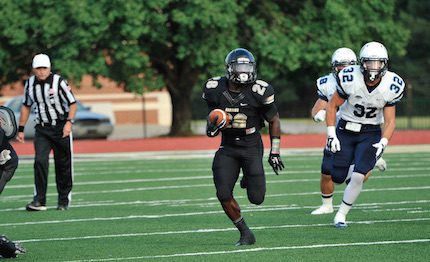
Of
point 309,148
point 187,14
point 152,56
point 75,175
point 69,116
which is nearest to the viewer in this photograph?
point 69,116

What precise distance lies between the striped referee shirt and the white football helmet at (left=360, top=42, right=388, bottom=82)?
4.08 meters

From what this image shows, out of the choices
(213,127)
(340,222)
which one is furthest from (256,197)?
(340,222)

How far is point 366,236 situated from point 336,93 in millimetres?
1552

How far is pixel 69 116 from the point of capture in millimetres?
12406

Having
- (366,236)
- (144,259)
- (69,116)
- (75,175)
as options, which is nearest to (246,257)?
(144,259)

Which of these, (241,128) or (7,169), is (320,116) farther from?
(7,169)

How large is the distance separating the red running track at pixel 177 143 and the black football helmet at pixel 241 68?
15086 mm

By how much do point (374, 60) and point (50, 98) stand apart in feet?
14.1

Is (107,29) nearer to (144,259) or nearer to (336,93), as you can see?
(336,93)

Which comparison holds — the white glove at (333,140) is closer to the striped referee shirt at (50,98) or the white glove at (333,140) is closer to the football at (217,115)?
the football at (217,115)

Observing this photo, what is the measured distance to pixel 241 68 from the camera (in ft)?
28.3

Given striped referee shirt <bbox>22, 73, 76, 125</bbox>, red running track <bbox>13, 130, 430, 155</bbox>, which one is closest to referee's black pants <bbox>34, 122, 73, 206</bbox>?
striped referee shirt <bbox>22, 73, 76, 125</bbox>

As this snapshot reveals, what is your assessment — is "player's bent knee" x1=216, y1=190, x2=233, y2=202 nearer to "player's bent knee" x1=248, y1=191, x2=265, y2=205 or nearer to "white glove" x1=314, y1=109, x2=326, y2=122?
"player's bent knee" x1=248, y1=191, x2=265, y2=205

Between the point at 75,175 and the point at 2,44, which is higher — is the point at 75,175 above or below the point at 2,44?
below
